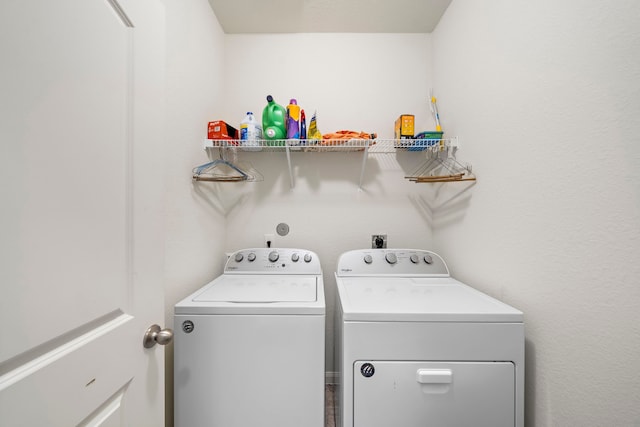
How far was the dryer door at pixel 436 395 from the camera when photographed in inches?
38.0

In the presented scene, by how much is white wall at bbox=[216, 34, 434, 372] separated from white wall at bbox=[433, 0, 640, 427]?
62 cm

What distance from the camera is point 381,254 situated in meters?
1.74

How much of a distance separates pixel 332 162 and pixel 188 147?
1.01 meters

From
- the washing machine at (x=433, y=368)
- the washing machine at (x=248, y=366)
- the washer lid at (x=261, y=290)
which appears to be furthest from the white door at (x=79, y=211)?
the washing machine at (x=433, y=368)

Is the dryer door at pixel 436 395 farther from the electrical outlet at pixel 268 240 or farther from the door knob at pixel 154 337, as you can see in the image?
the electrical outlet at pixel 268 240

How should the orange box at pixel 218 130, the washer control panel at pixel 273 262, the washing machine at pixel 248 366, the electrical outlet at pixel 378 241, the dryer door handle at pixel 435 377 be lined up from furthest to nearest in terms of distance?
the electrical outlet at pixel 378 241 < the washer control panel at pixel 273 262 < the orange box at pixel 218 130 < the washing machine at pixel 248 366 < the dryer door handle at pixel 435 377

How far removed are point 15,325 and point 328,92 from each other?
2.02 m

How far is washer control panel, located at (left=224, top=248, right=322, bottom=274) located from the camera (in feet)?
5.64

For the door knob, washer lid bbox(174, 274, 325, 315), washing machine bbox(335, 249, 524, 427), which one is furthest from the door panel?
washing machine bbox(335, 249, 524, 427)

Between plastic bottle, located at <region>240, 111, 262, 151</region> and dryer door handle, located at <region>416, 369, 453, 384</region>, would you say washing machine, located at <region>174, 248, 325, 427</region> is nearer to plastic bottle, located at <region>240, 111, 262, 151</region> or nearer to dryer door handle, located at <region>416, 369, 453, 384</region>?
dryer door handle, located at <region>416, 369, 453, 384</region>

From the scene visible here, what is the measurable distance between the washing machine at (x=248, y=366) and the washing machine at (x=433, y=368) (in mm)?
184

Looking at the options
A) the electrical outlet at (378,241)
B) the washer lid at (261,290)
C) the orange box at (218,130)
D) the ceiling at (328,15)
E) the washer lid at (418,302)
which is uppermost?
the ceiling at (328,15)

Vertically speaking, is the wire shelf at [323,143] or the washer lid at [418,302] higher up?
the wire shelf at [323,143]

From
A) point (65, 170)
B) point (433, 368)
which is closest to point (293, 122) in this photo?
point (65, 170)
